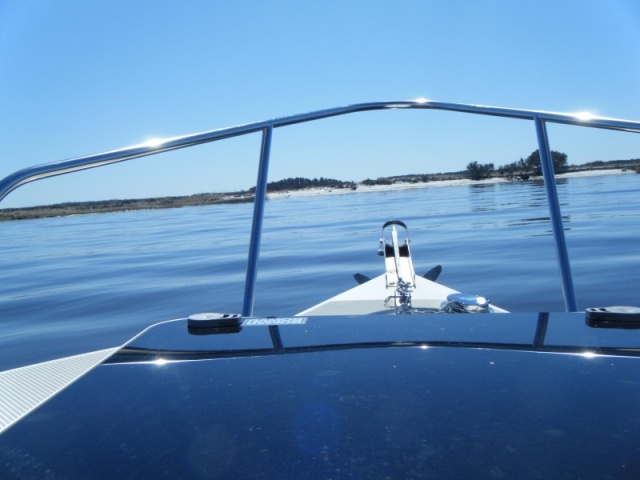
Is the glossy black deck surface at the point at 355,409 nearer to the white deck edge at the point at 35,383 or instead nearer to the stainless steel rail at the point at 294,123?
the white deck edge at the point at 35,383

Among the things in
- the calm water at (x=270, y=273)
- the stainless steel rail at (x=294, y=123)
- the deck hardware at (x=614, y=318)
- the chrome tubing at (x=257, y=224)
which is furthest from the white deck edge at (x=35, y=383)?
the calm water at (x=270, y=273)

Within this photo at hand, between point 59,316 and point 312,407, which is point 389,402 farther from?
point 59,316

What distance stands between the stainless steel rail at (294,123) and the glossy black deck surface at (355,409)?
1.99 ft

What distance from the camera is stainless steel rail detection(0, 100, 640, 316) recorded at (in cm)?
147

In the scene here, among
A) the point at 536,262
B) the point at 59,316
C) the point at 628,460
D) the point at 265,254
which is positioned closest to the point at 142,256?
the point at 265,254

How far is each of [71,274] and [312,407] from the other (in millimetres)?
8156

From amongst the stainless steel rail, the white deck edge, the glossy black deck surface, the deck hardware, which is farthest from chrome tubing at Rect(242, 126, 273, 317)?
the deck hardware

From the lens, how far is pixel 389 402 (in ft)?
2.49

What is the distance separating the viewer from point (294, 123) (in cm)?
216

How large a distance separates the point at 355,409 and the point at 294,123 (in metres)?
1.59

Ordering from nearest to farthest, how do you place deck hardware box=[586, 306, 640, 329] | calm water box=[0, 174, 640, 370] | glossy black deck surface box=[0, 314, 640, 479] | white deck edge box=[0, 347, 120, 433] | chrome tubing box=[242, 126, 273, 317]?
glossy black deck surface box=[0, 314, 640, 479], white deck edge box=[0, 347, 120, 433], deck hardware box=[586, 306, 640, 329], chrome tubing box=[242, 126, 273, 317], calm water box=[0, 174, 640, 370]

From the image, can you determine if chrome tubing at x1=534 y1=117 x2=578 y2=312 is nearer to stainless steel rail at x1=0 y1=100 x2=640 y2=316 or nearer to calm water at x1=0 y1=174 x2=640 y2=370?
stainless steel rail at x1=0 y1=100 x2=640 y2=316

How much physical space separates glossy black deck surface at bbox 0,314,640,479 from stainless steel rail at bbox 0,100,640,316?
61 centimetres

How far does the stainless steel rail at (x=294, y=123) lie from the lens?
1475 mm
